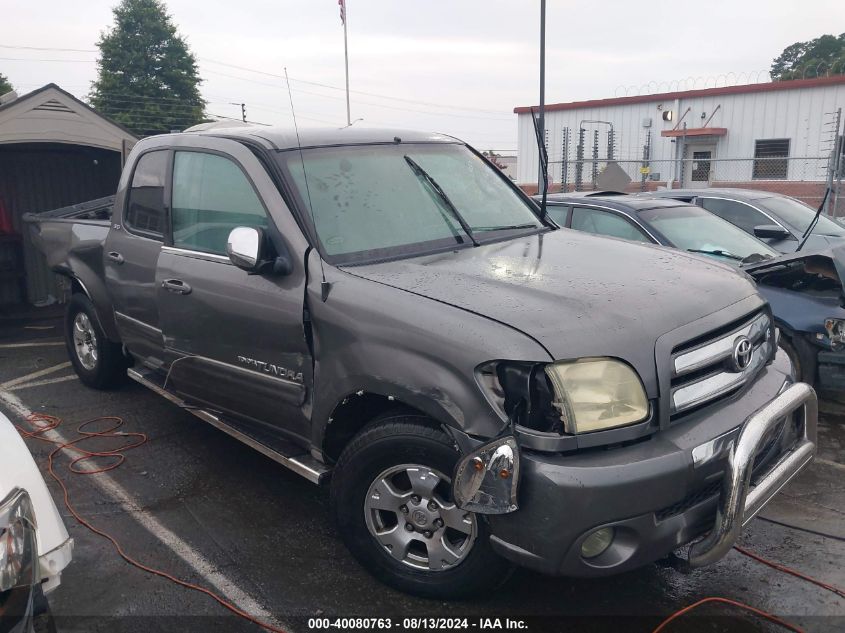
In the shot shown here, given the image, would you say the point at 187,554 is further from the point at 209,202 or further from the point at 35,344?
the point at 35,344

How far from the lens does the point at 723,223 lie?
7055mm

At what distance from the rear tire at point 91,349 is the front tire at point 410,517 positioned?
337cm

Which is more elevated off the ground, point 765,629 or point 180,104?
point 180,104

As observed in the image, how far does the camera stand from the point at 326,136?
4.08 m

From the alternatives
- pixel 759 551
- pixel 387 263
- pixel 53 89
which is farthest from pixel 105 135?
pixel 759 551

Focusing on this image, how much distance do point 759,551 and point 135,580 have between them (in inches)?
115

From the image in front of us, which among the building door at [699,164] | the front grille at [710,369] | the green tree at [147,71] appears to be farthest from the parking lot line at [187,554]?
the green tree at [147,71]

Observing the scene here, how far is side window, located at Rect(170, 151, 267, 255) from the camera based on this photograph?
3898mm

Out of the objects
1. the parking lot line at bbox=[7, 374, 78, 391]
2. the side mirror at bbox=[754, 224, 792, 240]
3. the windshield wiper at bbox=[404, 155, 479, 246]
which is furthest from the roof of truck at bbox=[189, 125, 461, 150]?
the side mirror at bbox=[754, 224, 792, 240]

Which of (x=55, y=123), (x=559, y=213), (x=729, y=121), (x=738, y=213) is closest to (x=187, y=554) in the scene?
(x=559, y=213)

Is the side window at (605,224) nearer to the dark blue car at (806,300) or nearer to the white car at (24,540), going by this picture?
the dark blue car at (806,300)

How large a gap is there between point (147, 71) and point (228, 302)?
56388mm

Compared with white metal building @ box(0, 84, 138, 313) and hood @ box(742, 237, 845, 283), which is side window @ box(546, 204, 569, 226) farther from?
white metal building @ box(0, 84, 138, 313)

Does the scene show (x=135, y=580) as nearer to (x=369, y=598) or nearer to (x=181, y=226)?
(x=369, y=598)
